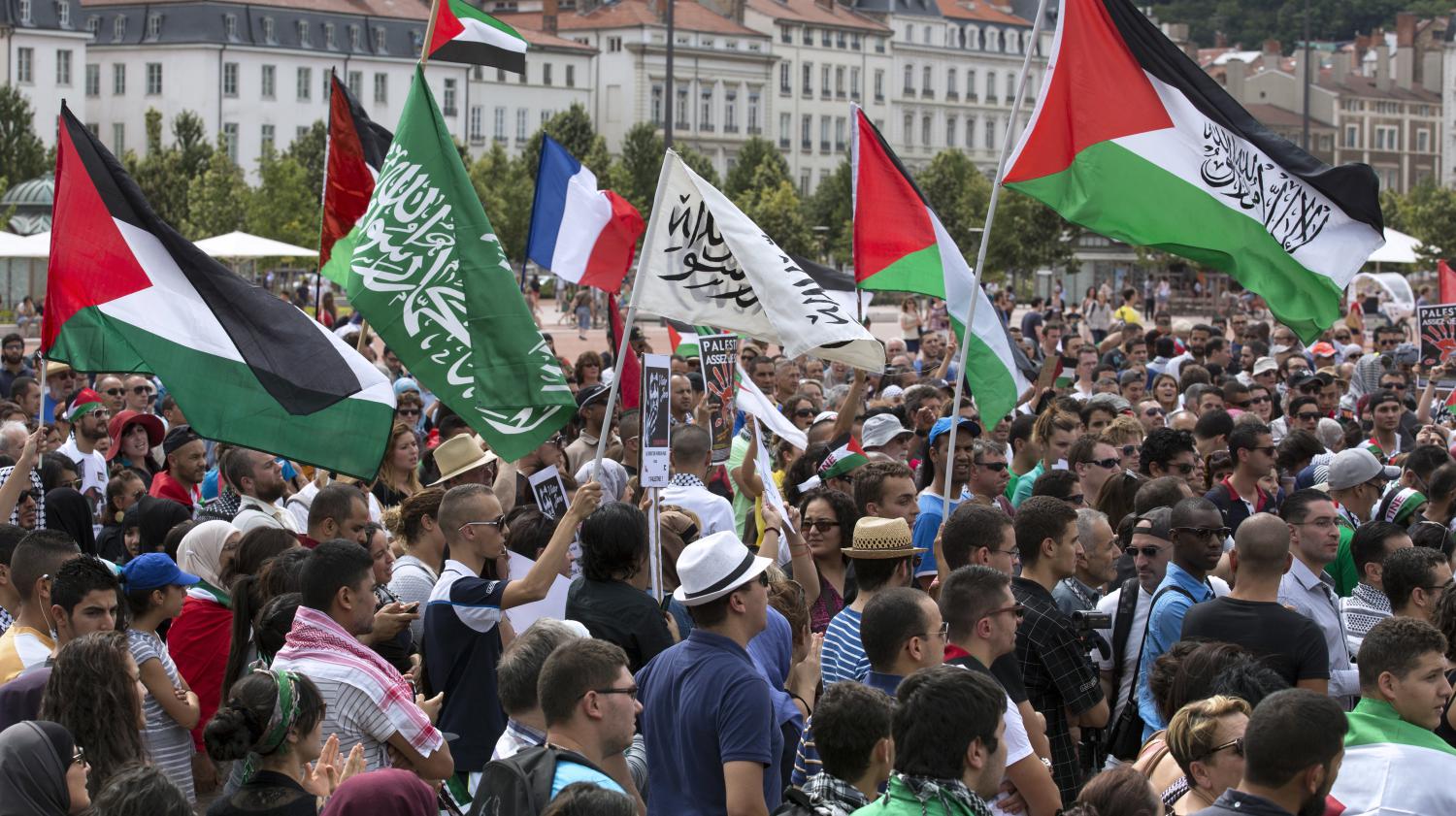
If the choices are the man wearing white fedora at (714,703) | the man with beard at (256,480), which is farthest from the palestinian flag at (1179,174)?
the man wearing white fedora at (714,703)

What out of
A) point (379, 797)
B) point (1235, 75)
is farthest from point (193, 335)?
point (1235, 75)

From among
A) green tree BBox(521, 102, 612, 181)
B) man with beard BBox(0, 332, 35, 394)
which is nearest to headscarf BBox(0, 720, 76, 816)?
man with beard BBox(0, 332, 35, 394)

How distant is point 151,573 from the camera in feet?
20.8

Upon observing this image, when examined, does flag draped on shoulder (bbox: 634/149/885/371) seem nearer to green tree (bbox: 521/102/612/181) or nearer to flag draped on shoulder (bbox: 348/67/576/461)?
flag draped on shoulder (bbox: 348/67/576/461)

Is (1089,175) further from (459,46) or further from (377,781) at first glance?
(377,781)

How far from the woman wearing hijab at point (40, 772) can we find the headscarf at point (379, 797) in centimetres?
86

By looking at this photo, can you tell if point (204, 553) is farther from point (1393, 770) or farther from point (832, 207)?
point (832, 207)

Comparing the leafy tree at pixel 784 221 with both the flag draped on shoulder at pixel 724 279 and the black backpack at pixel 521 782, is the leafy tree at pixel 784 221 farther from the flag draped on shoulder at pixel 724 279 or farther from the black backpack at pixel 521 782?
the black backpack at pixel 521 782

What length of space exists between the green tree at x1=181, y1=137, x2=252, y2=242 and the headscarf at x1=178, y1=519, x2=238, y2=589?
59317mm

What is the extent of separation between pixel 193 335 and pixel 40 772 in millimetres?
3182

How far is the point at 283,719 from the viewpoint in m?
4.89

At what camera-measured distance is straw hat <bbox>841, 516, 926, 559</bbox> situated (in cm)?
614

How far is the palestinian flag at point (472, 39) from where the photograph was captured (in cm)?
1039

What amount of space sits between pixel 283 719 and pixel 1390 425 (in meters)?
9.12
